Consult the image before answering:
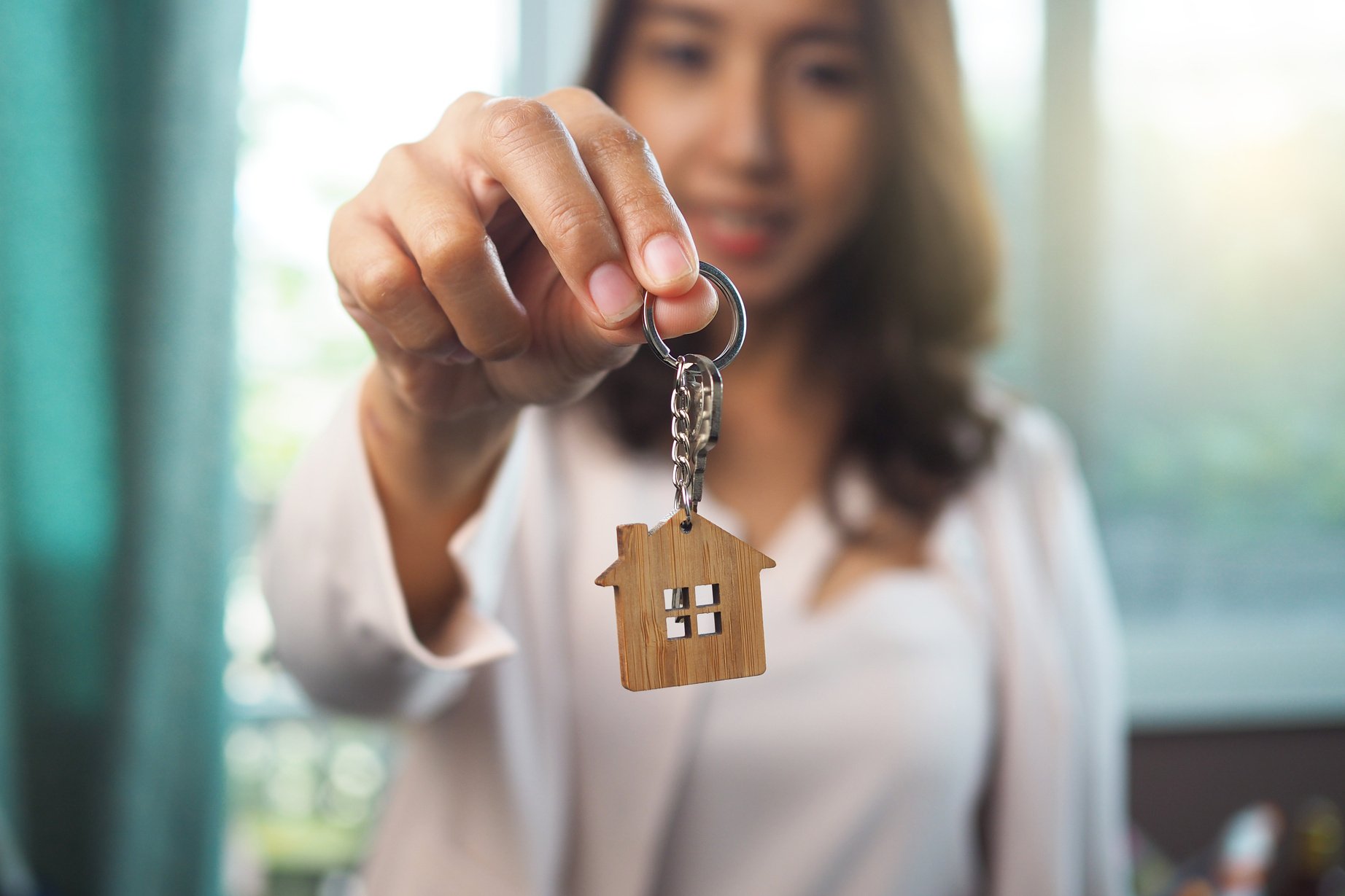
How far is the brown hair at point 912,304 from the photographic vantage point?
112 centimetres

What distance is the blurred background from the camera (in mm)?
1237

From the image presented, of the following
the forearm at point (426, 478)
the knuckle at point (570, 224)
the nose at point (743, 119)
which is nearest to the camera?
the knuckle at point (570, 224)

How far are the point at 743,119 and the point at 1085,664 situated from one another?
2.46 ft

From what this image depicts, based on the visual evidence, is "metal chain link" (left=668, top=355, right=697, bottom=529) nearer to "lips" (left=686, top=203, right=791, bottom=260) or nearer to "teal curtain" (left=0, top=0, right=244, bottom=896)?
"lips" (left=686, top=203, right=791, bottom=260)

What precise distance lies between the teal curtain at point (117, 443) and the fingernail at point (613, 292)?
976 millimetres

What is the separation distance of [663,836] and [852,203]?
749 millimetres

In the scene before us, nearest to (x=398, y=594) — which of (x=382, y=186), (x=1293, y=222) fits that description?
(x=382, y=186)

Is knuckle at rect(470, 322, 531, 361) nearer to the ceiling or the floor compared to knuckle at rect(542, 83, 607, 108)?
nearer to the floor

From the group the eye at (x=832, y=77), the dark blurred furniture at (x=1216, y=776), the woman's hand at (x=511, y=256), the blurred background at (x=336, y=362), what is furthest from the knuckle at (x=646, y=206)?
the dark blurred furniture at (x=1216, y=776)

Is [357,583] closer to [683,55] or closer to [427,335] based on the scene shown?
[427,335]

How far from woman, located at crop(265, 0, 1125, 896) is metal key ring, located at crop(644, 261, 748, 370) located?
2.2 inches

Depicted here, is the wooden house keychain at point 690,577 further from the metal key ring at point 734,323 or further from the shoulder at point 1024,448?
the shoulder at point 1024,448

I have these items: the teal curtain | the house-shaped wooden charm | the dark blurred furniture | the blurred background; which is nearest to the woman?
the house-shaped wooden charm

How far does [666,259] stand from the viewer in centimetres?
44
